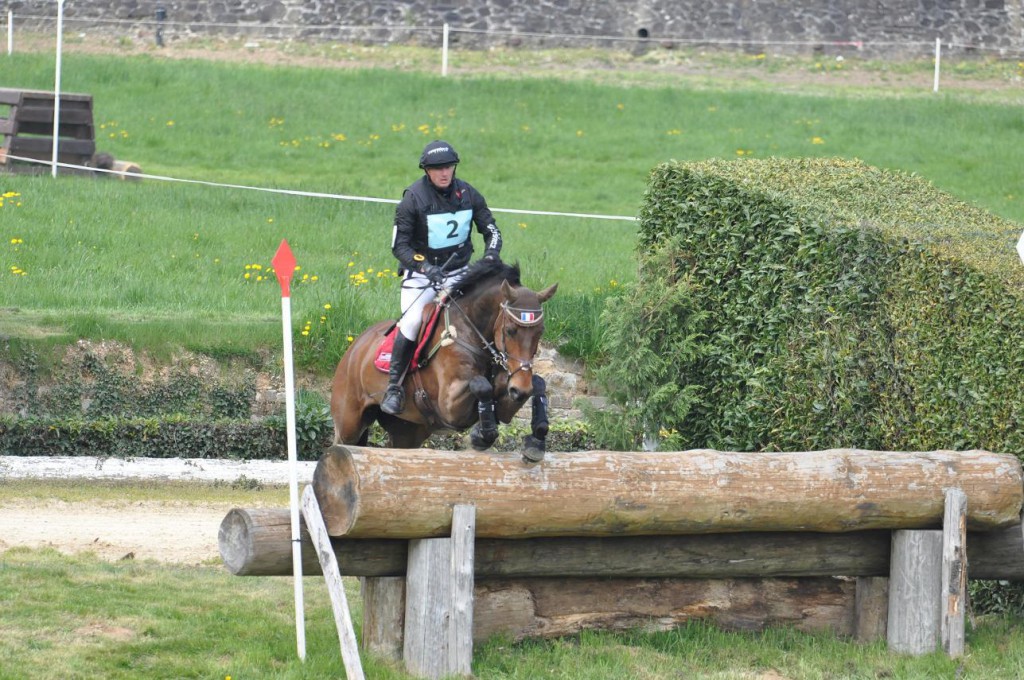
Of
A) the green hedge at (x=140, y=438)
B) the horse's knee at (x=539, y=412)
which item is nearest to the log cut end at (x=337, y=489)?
the horse's knee at (x=539, y=412)

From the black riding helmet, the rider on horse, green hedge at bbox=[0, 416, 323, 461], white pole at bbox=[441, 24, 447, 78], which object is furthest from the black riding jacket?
white pole at bbox=[441, 24, 447, 78]

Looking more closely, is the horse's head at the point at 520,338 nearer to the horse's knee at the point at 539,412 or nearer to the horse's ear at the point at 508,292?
the horse's ear at the point at 508,292

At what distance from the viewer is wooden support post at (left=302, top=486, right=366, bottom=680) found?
742 centimetres

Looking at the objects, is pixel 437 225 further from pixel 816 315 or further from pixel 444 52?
pixel 444 52

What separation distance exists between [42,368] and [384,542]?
309 inches

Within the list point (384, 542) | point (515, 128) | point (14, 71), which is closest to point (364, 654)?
point (384, 542)

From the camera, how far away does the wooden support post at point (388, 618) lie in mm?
7957

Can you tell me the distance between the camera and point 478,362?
29.2 ft

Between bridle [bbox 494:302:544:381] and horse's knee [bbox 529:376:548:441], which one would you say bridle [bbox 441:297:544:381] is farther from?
horse's knee [bbox 529:376:548:441]

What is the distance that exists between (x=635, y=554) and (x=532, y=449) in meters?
1.08

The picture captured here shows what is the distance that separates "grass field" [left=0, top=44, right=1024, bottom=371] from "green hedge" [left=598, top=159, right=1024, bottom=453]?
3.46 m

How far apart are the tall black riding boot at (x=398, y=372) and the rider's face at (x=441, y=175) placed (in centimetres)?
103

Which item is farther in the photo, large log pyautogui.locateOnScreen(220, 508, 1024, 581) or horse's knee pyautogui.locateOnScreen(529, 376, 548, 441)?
horse's knee pyautogui.locateOnScreen(529, 376, 548, 441)

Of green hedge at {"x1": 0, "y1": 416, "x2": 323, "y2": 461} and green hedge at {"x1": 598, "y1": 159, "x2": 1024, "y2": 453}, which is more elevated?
green hedge at {"x1": 598, "y1": 159, "x2": 1024, "y2": 453}
